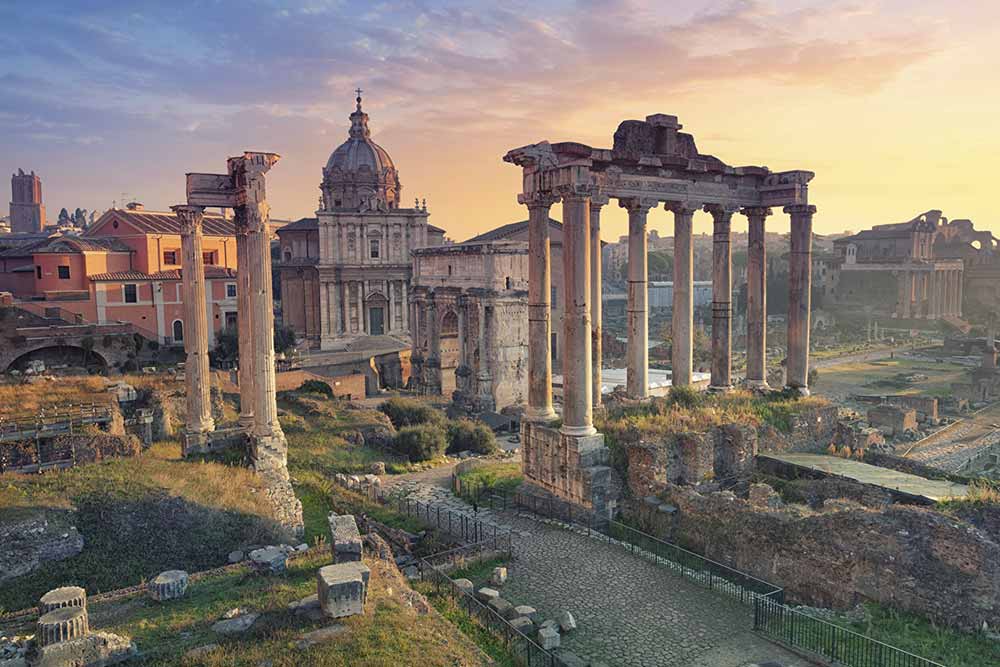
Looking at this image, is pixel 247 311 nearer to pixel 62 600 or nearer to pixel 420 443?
pixel 420 443

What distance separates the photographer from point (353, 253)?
168 ft

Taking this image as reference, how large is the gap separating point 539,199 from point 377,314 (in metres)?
37.7

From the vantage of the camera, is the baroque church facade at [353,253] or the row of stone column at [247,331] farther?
the baroque church facade at [353,253]

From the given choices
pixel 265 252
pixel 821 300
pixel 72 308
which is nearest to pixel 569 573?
pixel 265 252

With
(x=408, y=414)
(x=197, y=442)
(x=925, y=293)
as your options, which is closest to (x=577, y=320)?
(x=197, y=442)

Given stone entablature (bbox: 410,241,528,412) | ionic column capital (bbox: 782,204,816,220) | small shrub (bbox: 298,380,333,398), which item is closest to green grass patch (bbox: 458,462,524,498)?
ionic column capital (bbox: 782,204,816,220)

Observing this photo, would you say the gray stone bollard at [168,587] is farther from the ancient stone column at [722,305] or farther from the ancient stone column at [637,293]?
the ancient stone column at [722,305]

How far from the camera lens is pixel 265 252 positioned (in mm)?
17141

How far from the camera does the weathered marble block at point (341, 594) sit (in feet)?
30.5

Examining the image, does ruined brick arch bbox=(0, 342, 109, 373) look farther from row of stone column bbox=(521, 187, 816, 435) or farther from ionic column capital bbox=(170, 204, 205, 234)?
row of stone column bbox=(521, 187, 816, 435)

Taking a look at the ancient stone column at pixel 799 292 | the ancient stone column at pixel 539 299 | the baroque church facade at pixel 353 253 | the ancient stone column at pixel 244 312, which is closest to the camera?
the ancient stone column at pixel 539 299

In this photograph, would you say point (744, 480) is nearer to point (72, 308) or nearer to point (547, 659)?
point (547, 659)

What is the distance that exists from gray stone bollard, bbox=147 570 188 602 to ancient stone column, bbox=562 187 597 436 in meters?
8.01

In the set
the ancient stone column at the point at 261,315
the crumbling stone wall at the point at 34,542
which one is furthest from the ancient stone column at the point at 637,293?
the crumbling stone wall at the point at 34,542
